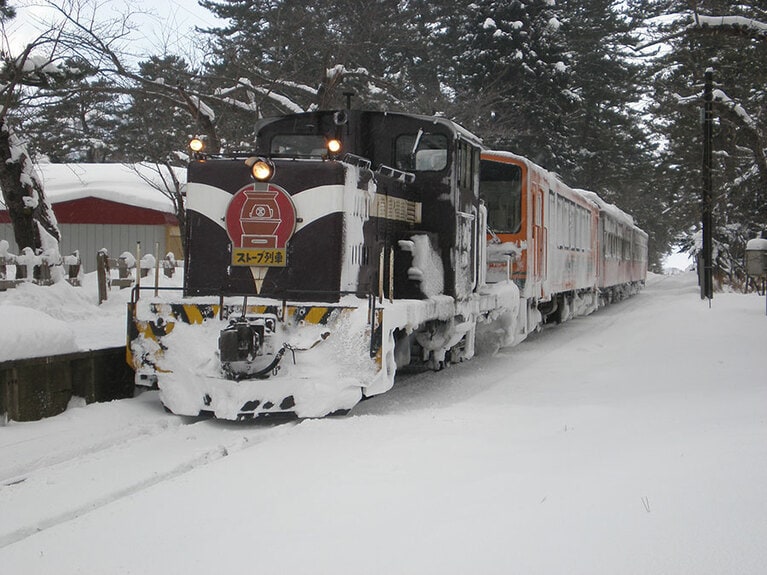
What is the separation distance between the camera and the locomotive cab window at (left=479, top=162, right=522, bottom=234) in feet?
38.6

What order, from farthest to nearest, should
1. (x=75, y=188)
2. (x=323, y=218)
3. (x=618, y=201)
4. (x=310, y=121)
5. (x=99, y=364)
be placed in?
(x=618, y=201) → (x=75, y=188) → (x=310, y=121) → (x=99, y=364) → (x=323, y=218)

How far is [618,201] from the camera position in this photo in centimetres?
4616

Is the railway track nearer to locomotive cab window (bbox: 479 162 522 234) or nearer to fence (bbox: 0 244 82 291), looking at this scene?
locomotive cab window (bbox: 479 162 522 234)

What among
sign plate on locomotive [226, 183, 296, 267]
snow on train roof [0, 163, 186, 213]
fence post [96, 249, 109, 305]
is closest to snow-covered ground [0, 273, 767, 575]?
sign plate on locomotive [226, 183, 296, 267]

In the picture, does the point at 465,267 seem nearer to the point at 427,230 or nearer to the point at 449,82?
the point at 427,230

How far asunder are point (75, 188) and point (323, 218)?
23005mm

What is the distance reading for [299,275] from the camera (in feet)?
22.7

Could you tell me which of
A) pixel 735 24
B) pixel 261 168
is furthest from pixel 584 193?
pixel 261 168

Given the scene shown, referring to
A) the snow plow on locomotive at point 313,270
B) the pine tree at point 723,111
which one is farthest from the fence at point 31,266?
the pine tree at point 723,111

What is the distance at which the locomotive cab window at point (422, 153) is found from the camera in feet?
26.5

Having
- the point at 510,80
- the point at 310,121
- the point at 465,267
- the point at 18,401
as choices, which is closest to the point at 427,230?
the point at 465,267

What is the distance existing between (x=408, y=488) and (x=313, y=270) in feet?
9.38

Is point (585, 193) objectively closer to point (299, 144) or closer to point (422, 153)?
point (422, 153)

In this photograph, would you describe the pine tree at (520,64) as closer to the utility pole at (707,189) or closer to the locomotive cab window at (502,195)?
the utility pole at (707,189)
